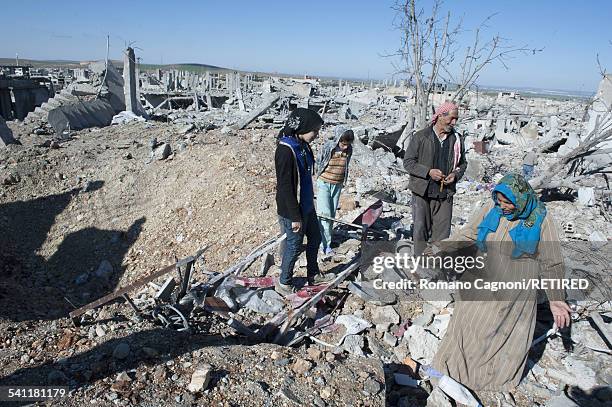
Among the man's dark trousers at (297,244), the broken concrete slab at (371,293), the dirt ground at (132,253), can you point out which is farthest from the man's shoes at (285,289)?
the dirt ground at (132,253)

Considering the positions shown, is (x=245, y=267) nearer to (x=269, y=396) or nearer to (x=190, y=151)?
(x=269, y=396)

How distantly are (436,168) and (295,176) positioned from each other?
1190 mm

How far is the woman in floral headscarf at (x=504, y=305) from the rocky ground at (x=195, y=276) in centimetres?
19

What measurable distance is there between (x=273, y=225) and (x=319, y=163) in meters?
1.30

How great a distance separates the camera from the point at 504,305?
248cm

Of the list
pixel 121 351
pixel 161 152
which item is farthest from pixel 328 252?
pixel 161 152

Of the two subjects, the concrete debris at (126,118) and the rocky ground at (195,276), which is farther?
the concrete debris at (126,118)

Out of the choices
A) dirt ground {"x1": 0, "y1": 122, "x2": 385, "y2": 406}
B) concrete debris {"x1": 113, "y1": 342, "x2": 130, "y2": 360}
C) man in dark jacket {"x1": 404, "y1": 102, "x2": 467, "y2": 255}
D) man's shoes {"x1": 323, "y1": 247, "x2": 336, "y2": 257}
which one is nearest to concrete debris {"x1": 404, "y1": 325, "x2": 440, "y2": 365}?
dirt ground {"x1": 0, "y1": 122, "x2": 385, "y2": 406}

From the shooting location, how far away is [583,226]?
571 centimetres

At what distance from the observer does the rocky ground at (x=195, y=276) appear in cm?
233

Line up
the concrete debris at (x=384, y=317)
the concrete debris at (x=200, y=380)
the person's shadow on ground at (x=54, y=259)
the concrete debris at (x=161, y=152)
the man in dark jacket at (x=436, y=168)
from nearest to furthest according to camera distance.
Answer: the concrete debris at (x=200, y=380), the concrete debris at (x=384, y=317), the man in dark jacket at (x=436, y=168), the person's shadow on ground at (x=54, y=259), the concrete debris at (x=161, y=152)

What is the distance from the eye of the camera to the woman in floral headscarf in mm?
2348

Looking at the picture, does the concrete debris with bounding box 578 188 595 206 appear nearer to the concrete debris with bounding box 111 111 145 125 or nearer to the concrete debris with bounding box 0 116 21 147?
the concrete debris with bounding box 0 116 21 147

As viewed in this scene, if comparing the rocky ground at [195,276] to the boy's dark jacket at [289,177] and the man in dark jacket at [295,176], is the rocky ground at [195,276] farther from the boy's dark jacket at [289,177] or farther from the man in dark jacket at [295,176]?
the boy's dark jacket at [289,177]
